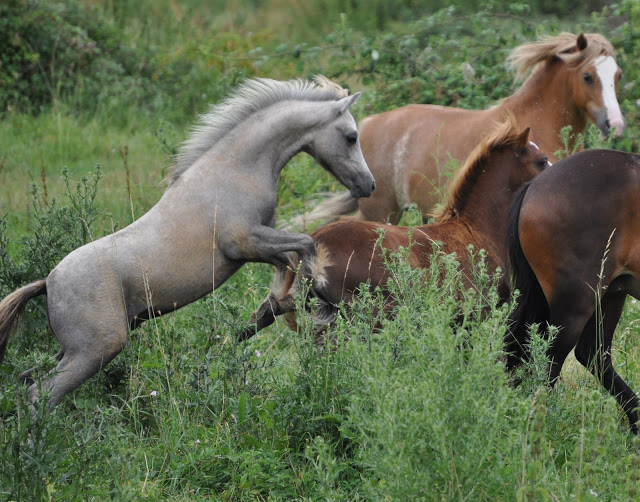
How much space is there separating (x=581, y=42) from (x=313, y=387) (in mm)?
4370

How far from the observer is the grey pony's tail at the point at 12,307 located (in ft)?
13.4

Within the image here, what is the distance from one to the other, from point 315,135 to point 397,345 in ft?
4.43

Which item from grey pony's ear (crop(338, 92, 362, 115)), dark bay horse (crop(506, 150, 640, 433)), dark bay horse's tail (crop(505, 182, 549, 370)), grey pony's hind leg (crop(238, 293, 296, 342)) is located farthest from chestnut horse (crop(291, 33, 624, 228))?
grey pony's hind leg (crop(238, 293, 296, 342))

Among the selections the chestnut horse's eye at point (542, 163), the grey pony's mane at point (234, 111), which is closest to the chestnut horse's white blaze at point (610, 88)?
the chestnut horse's eye at point (542, 163)

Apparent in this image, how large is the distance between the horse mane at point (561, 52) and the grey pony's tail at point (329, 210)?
1865mm

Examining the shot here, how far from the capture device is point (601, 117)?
6969 mm

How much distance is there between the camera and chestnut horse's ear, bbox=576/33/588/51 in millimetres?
7027

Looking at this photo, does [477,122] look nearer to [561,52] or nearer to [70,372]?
[561,52]

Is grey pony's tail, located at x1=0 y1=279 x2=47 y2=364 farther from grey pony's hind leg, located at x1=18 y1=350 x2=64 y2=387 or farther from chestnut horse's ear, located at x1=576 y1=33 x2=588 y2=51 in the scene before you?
chestnut horse's ear, located at x1=576 y1=33 x2=588 y2=51

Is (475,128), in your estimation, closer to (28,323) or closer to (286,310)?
(286,310)

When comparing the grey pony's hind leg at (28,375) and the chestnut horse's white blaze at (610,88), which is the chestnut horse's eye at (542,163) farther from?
the grey pony's hind leg at (28,375)

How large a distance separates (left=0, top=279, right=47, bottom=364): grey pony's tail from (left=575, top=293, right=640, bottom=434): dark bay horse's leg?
2.92 m

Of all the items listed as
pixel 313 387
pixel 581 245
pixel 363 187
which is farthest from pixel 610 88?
pixel 313 387

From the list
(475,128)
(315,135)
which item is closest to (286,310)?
(315,135)
